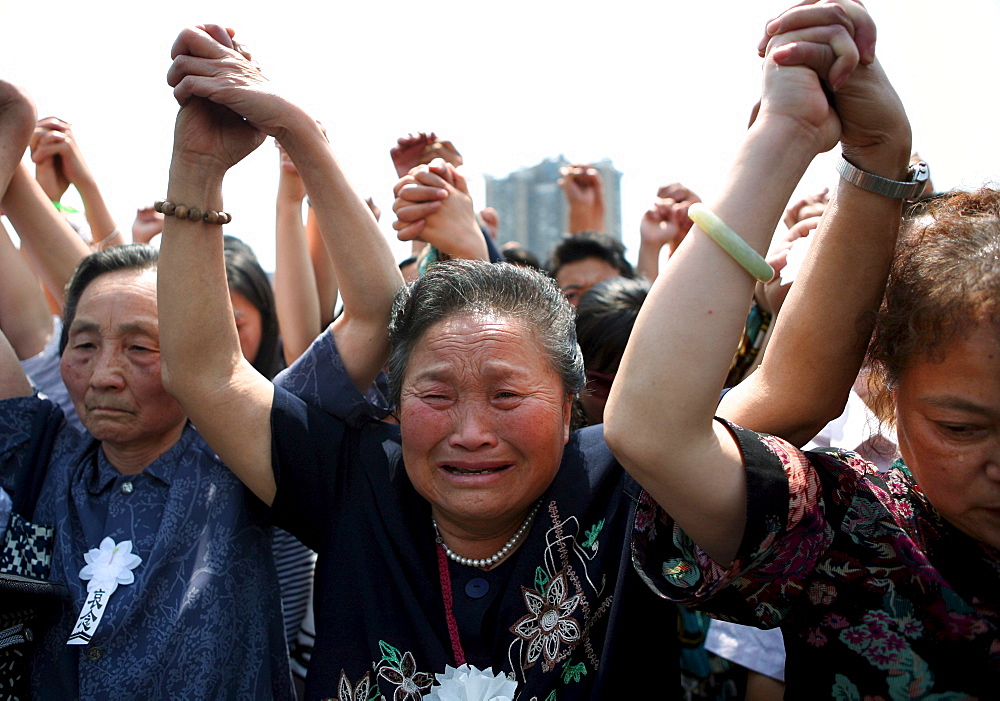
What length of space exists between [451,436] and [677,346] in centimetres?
71

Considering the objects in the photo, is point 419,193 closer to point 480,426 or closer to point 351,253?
point 351,253

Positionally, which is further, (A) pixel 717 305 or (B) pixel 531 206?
(B) pixel 531 206

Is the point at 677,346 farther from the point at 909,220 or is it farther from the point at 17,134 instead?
the point at 17,134

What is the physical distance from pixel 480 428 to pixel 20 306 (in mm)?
1873

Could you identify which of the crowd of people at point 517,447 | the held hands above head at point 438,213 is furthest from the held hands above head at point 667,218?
the held hands above head at point 438,213

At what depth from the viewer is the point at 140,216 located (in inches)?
162

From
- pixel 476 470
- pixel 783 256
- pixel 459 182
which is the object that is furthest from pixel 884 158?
pixel 459 182

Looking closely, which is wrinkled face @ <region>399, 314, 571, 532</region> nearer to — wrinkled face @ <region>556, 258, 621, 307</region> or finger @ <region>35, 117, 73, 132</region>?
finger @ <region>35, 117, 73, 132</region>

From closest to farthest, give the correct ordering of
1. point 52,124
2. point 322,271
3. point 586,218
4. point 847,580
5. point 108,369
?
1. point 847,580
2. point 108,369
3. point 52,124
4. point 322,271
5. point 586,218

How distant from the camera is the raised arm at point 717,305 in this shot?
4.14ft

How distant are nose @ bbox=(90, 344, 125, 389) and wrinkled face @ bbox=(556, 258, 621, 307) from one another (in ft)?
8.98

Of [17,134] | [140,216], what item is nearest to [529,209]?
[140,216]

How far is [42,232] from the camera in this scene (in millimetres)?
2637

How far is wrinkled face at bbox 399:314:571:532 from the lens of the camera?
178 cm
